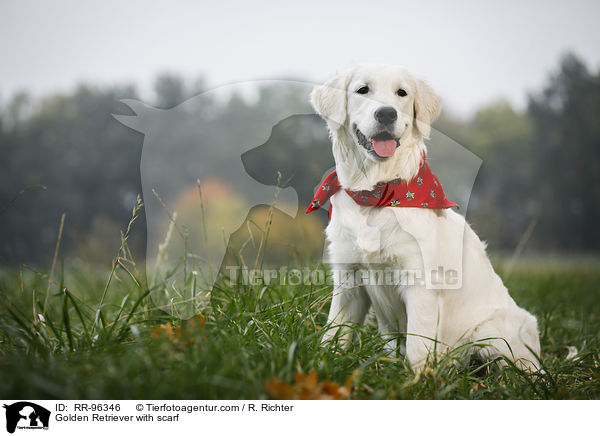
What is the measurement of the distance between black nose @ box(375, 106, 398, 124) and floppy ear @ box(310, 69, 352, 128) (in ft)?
0.82

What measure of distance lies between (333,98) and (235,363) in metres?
1.47

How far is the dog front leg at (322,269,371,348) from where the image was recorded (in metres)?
2.33

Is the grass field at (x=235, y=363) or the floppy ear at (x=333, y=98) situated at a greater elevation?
the floppy ear at (x=333, y=98)

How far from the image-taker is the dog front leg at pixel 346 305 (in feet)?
7.65

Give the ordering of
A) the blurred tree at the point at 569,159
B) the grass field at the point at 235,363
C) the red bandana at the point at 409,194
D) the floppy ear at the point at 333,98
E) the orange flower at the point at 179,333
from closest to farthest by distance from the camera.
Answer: the grass field at the point at 235,363, the orange flower at the point at 179,333, the red bandana at the point at 409,194, the floppy ear at the point at 333,98, the blurred tree at the point at 569,159

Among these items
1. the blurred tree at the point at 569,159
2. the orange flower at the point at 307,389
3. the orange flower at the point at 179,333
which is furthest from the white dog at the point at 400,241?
the blurred tree at the point at 569,159

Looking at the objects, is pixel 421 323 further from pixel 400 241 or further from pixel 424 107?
pixel 424 107

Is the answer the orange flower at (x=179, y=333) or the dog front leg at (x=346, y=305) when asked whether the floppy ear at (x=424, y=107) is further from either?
the orange flower at (x=179, y=333)

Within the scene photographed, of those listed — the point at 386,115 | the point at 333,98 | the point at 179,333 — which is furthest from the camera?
the point at 333,98

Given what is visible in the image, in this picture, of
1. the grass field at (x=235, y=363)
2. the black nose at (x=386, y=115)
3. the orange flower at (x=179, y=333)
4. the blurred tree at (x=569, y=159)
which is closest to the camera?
the grass field at (x=235, y=363)

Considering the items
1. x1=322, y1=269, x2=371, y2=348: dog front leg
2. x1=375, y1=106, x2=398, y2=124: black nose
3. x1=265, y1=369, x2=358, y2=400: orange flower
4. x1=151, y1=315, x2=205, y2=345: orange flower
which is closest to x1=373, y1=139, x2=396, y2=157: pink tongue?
x1=375, y1=106, x2=398, y2=124: black nose
